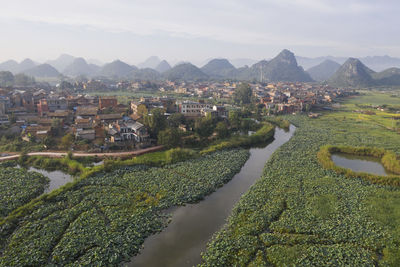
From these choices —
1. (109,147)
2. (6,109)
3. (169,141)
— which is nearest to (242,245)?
(169,141)

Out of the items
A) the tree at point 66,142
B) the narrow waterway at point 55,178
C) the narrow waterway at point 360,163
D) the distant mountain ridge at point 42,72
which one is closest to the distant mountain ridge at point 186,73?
the distant mountain ridge at point 42,72

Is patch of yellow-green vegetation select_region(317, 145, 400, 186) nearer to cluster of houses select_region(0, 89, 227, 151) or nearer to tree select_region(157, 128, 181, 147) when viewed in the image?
tree select_region(157, 128, 181, 147)

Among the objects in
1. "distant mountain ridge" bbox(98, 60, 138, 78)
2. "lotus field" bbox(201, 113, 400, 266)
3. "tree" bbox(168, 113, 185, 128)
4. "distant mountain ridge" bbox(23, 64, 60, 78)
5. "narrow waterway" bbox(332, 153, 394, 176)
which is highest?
"distant mountain ridge" bbox(98, 60, 138, 78)

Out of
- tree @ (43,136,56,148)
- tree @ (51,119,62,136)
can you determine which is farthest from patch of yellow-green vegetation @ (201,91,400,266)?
tree @ (51,119,62,136)

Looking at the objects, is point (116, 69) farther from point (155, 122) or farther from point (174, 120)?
point (155, 122)

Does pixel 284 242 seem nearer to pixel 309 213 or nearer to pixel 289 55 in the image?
pixel 309 213

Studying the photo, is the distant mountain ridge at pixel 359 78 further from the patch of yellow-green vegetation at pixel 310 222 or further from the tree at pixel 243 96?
the patch of yellow-green vegetation at pixel 310 222

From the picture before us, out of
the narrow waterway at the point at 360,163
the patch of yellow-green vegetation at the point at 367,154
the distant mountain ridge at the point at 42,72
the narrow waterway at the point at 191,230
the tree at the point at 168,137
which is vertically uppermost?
the distant mountain ridge at the point at 42,72

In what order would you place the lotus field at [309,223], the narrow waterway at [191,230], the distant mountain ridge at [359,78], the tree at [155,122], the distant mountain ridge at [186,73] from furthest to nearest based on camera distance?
1. the distant mountain ridge at [186,73]
2. the distant mountain ridge at [359,78]
3. the tree at [155,122]
4. the narrow waterway at [191,230]
5. the lotus field at [309,223]
